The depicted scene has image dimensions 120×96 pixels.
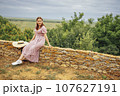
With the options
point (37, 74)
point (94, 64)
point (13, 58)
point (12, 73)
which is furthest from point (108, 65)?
point (13, 58)

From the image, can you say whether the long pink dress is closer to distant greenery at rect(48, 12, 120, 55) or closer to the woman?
the woman

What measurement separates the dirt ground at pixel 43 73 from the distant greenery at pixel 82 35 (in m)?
2.91

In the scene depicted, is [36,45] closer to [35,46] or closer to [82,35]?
[35,46]

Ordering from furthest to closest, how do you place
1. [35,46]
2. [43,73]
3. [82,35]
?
[82,35]
[35,46]
[43,73]

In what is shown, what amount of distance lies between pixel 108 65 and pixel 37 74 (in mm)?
2700

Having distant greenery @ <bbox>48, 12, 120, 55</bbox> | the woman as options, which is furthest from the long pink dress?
distant greenery @ <bbox>48, 12, 120, 55</bbox>

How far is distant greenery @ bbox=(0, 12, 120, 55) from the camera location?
756 cm

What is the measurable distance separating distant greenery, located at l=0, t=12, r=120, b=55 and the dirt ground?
9.54 feet

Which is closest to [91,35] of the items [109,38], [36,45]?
[109,38]

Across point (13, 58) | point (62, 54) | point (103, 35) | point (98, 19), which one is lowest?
point (13, 58)

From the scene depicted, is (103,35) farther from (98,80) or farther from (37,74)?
(37,74)

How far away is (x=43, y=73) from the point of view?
398 centimetres

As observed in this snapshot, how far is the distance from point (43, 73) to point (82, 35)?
18.5 feet

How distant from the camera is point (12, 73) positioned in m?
3.79
